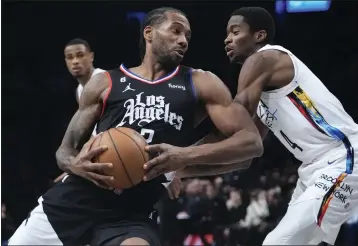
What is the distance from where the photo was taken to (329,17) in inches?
439

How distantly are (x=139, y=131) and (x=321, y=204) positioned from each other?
1.09 m

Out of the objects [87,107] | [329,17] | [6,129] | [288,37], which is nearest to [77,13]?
[6,129]

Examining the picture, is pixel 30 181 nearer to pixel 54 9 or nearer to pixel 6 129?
pixel 6 129

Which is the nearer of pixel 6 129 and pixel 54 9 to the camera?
pixel 54 9

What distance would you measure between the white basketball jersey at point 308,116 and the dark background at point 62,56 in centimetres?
646

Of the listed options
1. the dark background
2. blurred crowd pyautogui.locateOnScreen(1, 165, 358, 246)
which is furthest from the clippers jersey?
the dark background

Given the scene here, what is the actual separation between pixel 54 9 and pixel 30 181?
296 centimetres

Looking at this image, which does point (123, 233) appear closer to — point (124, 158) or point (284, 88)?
point (124, 158)

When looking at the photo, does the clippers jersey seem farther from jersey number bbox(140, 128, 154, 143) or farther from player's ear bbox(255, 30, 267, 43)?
player's ear bbox(255, 30, 267, 43)

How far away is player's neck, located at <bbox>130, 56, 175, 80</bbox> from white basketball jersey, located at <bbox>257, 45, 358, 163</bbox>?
0.66m

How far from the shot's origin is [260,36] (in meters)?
4.03

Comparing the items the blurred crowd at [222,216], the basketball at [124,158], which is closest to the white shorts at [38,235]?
the basketball at [124,158]

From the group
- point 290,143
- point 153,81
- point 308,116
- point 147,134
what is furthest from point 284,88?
point 147,134

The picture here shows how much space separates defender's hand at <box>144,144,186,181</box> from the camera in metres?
3.01
